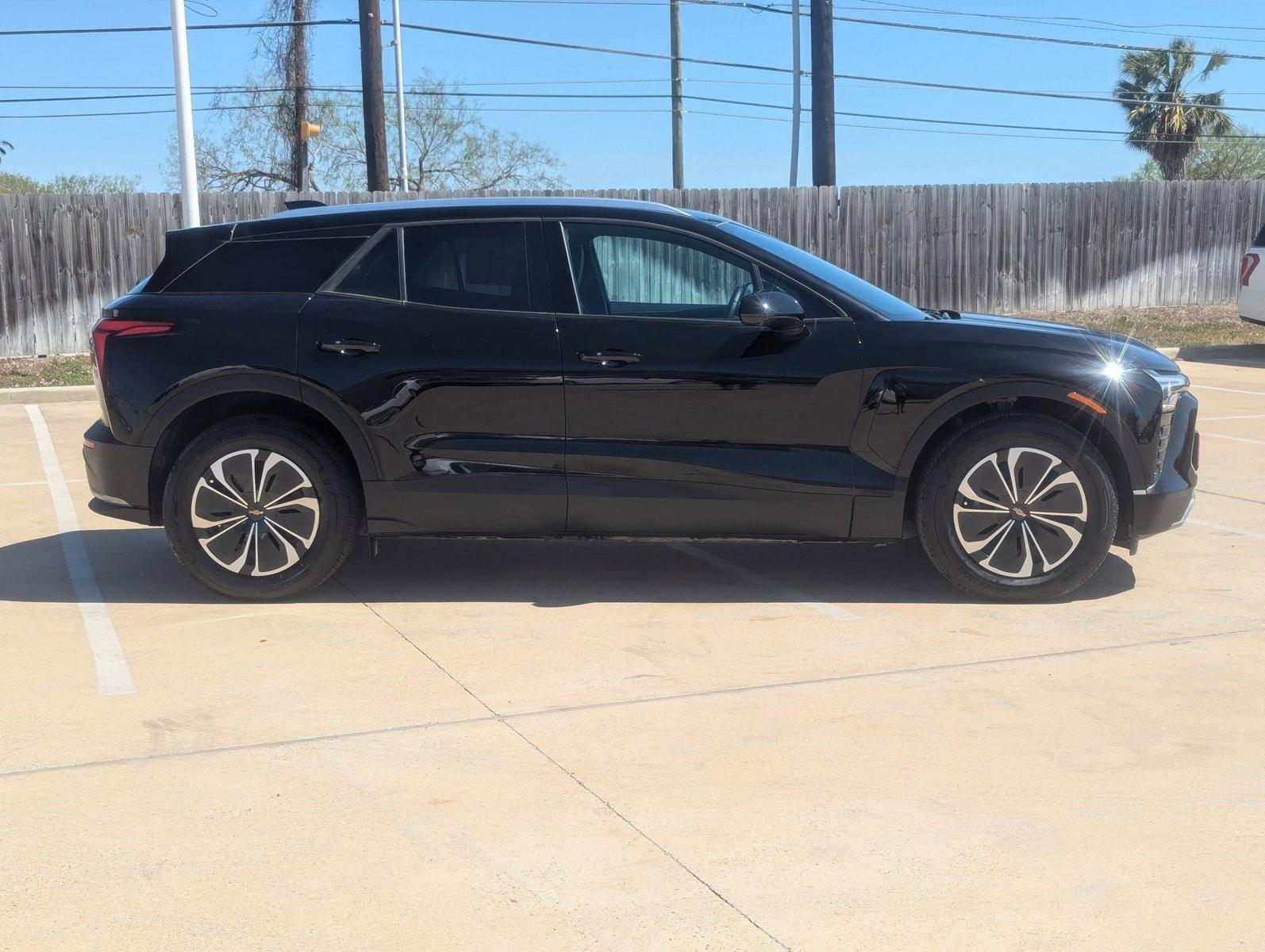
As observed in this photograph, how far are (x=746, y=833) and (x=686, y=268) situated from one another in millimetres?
2925

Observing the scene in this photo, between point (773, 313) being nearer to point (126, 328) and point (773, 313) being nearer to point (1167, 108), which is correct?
point (126, 328)

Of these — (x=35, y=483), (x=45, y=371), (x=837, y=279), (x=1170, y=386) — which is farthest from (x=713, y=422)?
(x=45, y=371)

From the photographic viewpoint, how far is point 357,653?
5238mm

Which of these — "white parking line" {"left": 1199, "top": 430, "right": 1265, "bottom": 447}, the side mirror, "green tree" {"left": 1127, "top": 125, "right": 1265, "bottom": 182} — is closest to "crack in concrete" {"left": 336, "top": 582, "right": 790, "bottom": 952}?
the side mirror

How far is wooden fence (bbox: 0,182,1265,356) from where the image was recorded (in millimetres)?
17281

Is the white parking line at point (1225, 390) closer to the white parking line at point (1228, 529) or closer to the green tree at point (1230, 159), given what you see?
the white parking line at point (1228, 529)

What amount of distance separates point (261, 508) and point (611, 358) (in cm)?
164

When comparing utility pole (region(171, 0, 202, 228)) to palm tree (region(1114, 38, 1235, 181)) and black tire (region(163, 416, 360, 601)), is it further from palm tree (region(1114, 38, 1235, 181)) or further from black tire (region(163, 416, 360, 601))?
palm tree (region(1114, 38, 1235, 181))

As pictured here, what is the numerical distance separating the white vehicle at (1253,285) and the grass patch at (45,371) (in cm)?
1329

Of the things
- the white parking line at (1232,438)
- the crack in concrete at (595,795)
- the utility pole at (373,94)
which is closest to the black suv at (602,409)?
the crack in concrete at (595,795)

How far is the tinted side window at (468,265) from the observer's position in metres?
5.89

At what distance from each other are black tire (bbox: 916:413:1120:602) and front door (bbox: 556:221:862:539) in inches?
16.7

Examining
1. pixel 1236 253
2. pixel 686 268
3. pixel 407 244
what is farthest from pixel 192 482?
pixel 1236 253

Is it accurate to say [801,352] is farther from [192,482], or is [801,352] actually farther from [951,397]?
[192,482]
